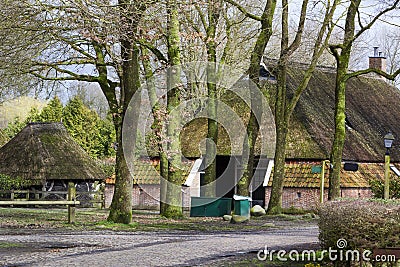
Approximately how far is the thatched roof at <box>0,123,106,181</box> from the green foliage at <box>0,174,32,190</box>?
0.40m

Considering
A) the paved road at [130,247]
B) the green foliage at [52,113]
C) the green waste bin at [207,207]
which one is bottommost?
the paved road at [130,247]

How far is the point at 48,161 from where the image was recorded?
135 feet

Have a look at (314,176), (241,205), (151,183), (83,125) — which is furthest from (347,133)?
(83,125)

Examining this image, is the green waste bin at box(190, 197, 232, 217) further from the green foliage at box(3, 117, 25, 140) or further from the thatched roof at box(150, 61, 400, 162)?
the green foliage at box(3, 117, 25, 140)

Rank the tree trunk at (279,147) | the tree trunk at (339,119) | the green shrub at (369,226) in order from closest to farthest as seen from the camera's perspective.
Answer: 1. the green shrub at (369,226)
2. the tree trunk at (339,119)
3. the tree trunk at (279,147)

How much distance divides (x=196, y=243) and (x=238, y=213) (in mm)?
10017

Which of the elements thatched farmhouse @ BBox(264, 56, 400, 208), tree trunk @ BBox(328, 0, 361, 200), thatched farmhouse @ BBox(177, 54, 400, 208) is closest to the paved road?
tree trunk @ BBox(328, 0, 361, 200)

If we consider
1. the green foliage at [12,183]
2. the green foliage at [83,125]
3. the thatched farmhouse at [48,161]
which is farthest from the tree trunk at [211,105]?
the green foliage at [83,125]

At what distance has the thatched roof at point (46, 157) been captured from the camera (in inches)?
1606

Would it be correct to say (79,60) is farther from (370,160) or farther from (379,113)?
(379,113)

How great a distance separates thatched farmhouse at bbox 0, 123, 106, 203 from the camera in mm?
40656

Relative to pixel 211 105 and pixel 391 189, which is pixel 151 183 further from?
pixel 391 189

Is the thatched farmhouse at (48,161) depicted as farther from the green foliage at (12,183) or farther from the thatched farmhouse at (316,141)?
the thatched farmhouse at (316,141)

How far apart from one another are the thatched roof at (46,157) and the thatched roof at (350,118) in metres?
12.1
